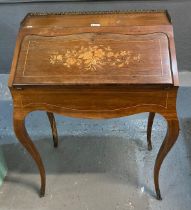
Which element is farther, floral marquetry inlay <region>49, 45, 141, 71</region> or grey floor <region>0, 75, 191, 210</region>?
grey floor <region>0, 75, 191, 210</region>

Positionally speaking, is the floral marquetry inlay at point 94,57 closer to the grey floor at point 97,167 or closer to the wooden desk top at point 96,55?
the wooden desk top at point 96,55

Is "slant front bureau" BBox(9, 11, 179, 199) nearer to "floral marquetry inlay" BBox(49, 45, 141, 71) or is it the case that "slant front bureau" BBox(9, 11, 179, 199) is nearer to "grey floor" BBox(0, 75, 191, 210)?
"floral marquetry inlay" BBox(49, 45, 141, 71)

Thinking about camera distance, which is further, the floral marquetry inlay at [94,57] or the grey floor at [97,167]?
the grey floor at [97,167]

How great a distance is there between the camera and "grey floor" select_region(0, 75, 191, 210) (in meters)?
1.57

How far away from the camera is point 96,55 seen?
3.80 ft

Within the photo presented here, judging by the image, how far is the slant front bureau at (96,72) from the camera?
110cm

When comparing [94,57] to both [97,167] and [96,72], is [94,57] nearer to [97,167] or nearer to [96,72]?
[96,72]

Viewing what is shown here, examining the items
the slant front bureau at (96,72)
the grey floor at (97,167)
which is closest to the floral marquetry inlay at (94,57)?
the slant front bureau at (96,72)

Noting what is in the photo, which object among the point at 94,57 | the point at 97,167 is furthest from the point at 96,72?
the point at 97,167

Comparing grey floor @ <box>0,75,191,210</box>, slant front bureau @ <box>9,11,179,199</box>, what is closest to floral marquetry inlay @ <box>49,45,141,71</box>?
slant front bureau @ <box>9,11,179,199</box>

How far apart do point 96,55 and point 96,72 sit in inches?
3.1

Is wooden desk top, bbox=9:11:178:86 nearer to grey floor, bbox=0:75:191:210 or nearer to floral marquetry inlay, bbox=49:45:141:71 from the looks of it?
floral marquetry inlay, bbox=49:45:141:71

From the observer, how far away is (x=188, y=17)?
1951 millimetres

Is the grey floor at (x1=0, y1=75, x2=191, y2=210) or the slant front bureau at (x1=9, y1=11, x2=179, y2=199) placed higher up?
the slant front bureau at (x1=9, y1=11, x2=179, y2=199)
